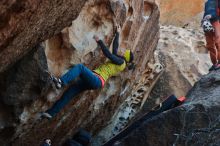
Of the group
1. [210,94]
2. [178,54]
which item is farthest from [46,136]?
[178,54]

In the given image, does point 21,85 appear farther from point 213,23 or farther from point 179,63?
point 179,63

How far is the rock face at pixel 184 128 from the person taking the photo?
7.25 metres

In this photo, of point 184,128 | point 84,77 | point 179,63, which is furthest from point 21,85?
point 179,63

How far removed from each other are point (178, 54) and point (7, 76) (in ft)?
29.5

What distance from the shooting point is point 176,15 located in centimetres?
2217

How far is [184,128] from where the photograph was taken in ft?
24.2

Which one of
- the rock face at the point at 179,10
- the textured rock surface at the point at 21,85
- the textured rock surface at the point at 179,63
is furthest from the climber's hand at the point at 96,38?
the rock face at the point at 179,10

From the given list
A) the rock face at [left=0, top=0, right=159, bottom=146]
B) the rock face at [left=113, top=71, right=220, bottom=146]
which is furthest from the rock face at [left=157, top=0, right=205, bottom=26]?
the rock face at [left=113, top=71, right=220, bottom=146]

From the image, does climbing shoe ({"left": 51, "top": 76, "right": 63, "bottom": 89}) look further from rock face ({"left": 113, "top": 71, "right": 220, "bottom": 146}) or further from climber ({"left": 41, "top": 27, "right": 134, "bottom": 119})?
rock face ({"left": 113, "top": 71, "right": 220, "bottom": 146})

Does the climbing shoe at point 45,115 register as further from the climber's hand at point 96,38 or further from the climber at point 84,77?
the climber's hand at point 96,38

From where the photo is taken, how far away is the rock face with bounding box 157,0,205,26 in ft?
72.2

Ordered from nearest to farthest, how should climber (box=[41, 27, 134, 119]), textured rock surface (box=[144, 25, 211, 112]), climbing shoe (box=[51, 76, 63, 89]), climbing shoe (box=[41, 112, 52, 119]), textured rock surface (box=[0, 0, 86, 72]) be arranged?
1. textured rock surface (box=[0, 0, 86, 72])
2. climbing shoe (box=[51, 76, 63, 89])
3. climber (box=[41, 27, 134, 119])
4. climbing shoe (box=[41, 112, 52, 119])
5. textured rock surface (box=[144, 25, 211, 112])

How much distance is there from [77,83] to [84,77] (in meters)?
0.32

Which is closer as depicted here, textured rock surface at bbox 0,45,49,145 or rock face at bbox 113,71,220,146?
textured rock surface at bbox 0,45,49,145
